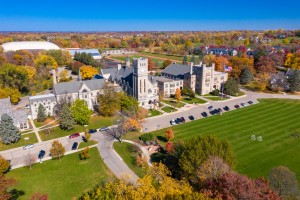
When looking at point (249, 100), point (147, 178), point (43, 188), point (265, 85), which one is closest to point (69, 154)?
point (43, 188)

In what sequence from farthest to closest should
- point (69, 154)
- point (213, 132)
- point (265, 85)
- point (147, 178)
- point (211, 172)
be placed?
1. point (265, 85)
2. point (213, 132)
3. point (69, 154)
4. point (211, 172)
5. point (147, 178)

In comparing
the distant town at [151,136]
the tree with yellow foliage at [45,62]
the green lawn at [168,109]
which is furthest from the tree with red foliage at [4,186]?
the tree with yellow foliage at [45,62]

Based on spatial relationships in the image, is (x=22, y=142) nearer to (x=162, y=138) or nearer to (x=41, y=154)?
(x=41, y=154)

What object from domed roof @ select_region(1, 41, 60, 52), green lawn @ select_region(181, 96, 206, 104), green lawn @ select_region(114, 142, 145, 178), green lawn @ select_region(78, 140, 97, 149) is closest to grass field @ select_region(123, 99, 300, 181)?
green lawn @ select_region(114, 142, 145, 178)

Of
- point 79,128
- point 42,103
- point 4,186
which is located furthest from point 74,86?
point 4,186

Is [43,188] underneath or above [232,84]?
underneath

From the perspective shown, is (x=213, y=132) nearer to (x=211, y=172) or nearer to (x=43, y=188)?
(x=211, y=172)
